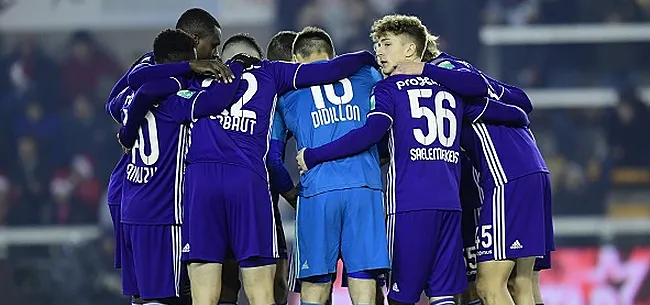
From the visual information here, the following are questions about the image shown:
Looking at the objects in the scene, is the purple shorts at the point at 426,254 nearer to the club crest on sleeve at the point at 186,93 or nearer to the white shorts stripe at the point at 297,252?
the white shorts stripe at the point at 297,252

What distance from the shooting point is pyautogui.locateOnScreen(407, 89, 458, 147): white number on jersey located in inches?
235

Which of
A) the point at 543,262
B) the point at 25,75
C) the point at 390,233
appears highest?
the point at 25,75

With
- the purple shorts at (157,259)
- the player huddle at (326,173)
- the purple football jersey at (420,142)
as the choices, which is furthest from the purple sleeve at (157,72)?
the purple football jersey at (420,142)

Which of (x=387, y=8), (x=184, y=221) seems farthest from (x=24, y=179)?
(x=184, y=221)

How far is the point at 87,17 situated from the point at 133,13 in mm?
578

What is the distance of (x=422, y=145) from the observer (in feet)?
19.6

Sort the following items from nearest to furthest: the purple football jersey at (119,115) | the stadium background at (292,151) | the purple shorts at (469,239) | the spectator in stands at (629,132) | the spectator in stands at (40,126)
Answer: the purple football jersey at (119,115) → the purple shorts at (469,239) → the stadium background at (292,151) → the spectator in stands at (629,132) → the spectator in stands at (40,126)

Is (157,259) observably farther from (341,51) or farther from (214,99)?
(341,51)

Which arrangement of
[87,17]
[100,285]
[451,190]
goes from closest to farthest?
[451,190] → [100,285] → [87,17]

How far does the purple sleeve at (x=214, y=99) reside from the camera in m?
6.01

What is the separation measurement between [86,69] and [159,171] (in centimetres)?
885

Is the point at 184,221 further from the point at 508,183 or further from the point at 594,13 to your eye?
the point at 594,13

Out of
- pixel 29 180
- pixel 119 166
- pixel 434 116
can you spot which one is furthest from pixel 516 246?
pixel 29 180

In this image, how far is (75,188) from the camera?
14.3 meters
